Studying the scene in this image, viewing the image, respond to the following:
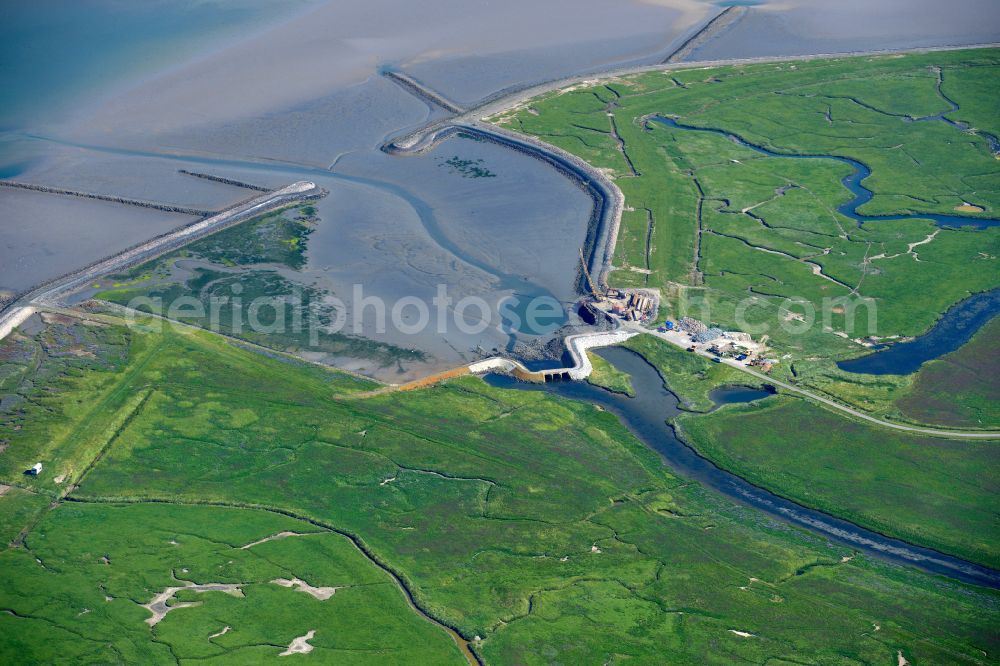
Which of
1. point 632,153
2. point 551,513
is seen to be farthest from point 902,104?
point 551,513

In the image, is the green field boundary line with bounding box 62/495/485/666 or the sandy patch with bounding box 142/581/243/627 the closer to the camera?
the green field boundary line with bounding box 62/495/485/666

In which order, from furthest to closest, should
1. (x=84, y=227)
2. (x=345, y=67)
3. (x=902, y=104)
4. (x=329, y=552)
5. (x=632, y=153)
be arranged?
(x=345, y=67) < (x=902, y=104) < (x=632, y=153) < (x=84, y=227) < (x=329, y=552)

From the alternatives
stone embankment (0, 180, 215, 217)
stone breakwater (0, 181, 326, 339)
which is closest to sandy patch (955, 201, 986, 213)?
stone breakwater (0, 181, 326, 339)

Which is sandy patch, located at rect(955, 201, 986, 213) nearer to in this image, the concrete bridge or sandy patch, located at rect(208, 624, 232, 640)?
the concrete bridge

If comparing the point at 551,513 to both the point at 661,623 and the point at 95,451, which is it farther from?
the point at 95,451

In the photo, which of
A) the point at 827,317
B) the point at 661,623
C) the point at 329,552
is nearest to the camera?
the point at 661,623

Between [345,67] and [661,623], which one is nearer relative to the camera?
[661,623]

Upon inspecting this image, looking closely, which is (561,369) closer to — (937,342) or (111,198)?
(937,342)
